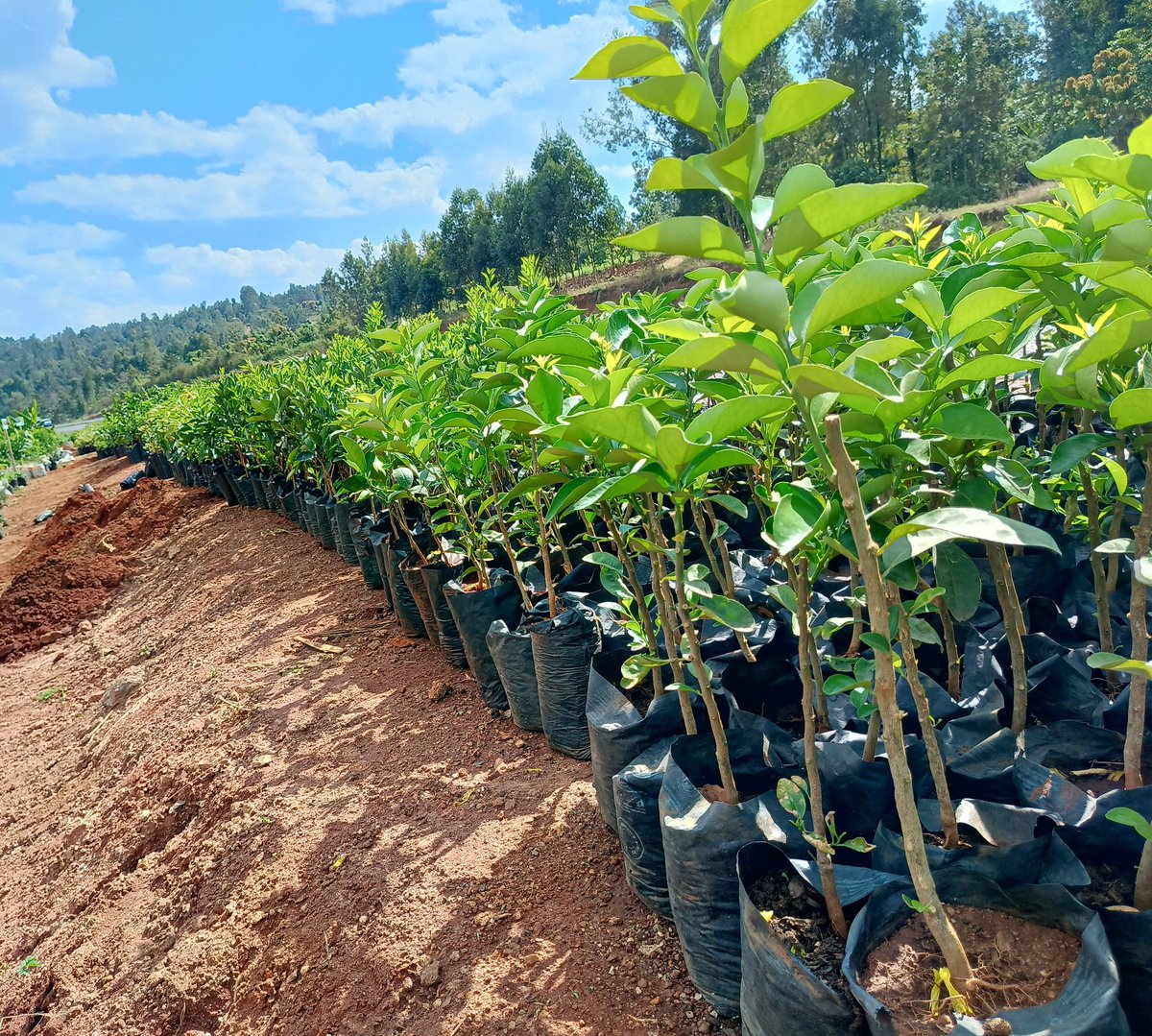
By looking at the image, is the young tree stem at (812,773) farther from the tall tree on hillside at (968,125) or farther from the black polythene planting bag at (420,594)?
the tall tree on hillside at (968,125)

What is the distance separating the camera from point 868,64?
31.1 m

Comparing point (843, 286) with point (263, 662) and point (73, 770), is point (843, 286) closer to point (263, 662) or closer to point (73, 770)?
point (263, 662)

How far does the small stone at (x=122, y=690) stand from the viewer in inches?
199

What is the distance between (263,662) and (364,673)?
82 cm

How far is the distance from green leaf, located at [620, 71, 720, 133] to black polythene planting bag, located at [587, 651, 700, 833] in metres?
1.47

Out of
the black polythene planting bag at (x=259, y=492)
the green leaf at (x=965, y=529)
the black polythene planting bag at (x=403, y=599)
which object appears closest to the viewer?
the green leaf at (x=965, y=529)

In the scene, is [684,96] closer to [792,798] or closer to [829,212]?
[829,212]

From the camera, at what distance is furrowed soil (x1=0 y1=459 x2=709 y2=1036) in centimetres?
194

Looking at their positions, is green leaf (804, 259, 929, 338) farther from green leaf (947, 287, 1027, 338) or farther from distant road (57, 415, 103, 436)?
distant road (57, 415, 103, 436)

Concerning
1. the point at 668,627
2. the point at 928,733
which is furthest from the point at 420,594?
the point at 928,733

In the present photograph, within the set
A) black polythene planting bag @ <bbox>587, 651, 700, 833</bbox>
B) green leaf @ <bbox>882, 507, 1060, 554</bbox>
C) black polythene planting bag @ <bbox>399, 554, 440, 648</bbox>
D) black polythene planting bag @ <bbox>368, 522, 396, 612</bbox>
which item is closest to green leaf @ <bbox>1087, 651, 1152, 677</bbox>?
green leaf @ <bbox>882, 507, 1060, 554</bbox>

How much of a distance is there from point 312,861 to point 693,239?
2.44 metres

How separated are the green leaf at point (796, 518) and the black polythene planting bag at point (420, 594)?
2970 millimetres

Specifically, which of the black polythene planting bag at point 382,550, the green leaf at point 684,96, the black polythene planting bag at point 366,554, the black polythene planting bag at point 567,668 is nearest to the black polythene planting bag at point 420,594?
the black polythene planting bag at point 382,550
